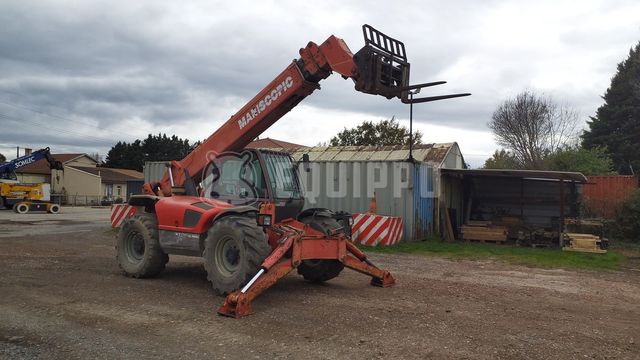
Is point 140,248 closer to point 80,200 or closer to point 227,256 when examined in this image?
point 227,256

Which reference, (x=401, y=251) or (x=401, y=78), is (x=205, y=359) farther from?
(x=401, y=251)

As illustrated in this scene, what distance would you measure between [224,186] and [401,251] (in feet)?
25.2

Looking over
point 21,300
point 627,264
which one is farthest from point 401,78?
point 627,264

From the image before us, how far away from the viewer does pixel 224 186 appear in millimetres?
8641

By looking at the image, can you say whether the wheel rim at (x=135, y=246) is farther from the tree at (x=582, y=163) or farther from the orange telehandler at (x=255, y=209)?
the tree at (x=582, y=163)

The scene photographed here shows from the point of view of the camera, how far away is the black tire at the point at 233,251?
7.12 meters

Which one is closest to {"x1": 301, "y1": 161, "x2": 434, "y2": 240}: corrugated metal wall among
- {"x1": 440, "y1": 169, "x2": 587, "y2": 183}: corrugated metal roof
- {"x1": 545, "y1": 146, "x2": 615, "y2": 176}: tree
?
{"x1": 440, "y1": 169, "x2": 587, "y2": 183}: corrugated metal roof

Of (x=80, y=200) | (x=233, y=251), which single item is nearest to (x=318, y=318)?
(x=233, y=251)

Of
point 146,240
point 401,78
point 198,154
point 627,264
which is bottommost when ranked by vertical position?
point 627,264

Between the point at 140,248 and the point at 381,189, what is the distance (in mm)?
9608

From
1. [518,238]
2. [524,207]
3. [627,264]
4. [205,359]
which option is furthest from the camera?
[524,207]

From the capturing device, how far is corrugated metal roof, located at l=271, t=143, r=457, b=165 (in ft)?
72.8

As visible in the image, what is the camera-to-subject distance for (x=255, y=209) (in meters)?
7.76

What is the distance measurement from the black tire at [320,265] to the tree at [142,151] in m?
61.5
